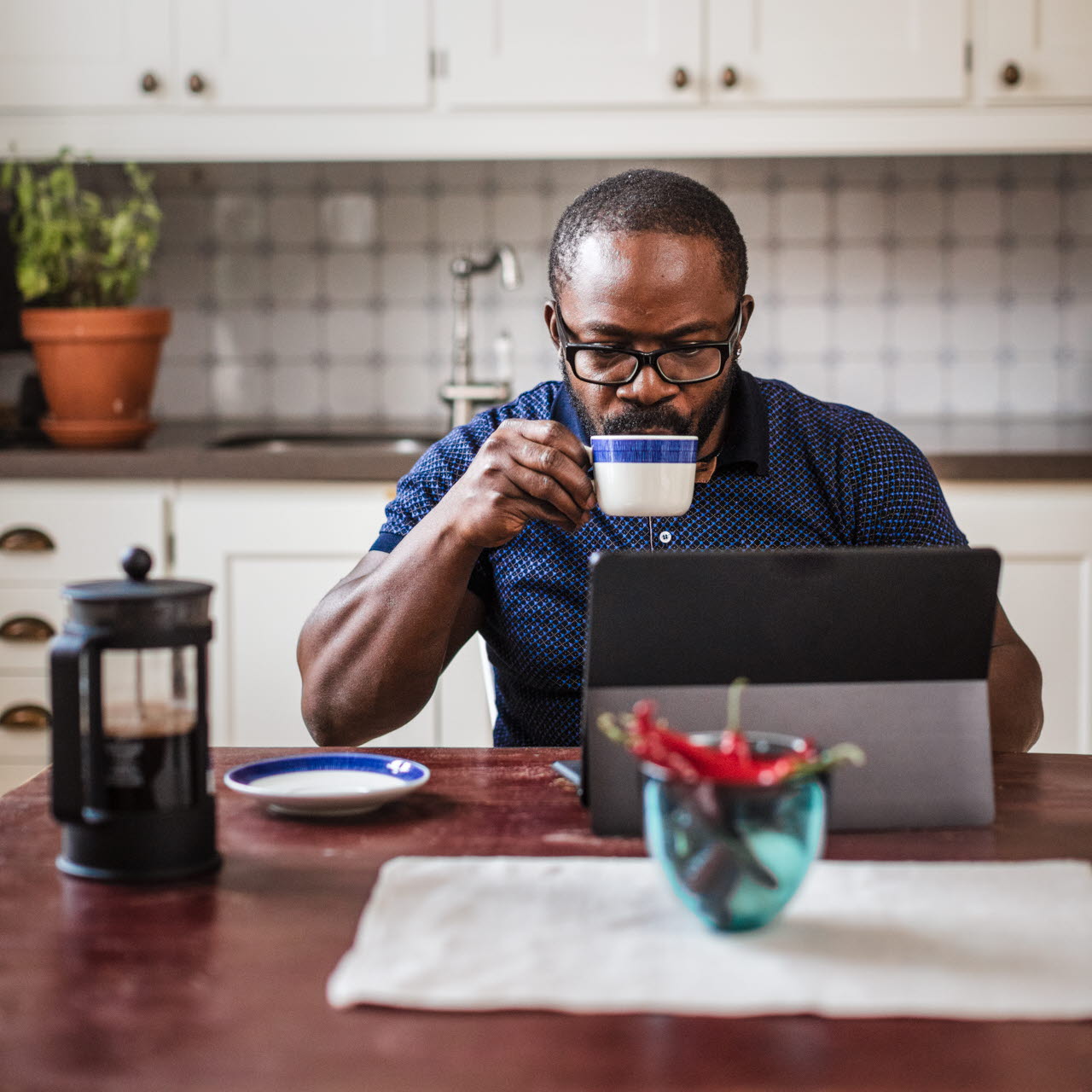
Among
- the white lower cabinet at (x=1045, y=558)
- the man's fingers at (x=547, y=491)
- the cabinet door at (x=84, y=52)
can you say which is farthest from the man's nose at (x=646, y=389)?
the cabinet door at (x=84, y=52)

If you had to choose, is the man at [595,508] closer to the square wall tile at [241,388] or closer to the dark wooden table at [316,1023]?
the dark wooden table at [316,1023]

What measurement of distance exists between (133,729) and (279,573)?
1662 millimetres

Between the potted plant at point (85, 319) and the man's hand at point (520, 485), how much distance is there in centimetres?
150

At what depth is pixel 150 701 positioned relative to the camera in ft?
2.99

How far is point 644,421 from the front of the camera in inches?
58.0

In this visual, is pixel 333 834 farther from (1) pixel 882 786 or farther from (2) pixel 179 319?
(2) pixel 179 319

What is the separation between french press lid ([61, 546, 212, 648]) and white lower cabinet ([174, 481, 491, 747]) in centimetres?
159

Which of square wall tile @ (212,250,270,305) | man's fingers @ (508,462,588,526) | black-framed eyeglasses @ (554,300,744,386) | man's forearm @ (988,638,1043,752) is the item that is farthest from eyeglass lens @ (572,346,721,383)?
square wall tile @ (212,250,270,305)

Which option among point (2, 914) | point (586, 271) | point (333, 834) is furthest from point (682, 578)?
point (586, 271)

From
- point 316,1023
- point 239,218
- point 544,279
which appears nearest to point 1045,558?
point 544,279

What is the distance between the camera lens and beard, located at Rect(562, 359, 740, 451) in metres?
1.47

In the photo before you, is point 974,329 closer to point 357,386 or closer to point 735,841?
point 357,386

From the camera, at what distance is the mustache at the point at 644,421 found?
1.47 meters

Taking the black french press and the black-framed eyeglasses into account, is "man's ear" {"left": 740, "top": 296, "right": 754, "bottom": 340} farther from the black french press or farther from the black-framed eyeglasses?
the black french press
